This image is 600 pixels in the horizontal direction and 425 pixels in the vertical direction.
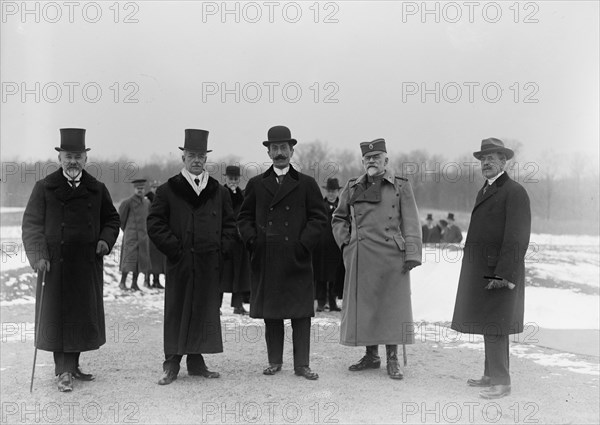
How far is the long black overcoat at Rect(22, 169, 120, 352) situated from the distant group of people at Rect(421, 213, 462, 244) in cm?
848

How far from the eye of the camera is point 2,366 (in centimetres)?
595

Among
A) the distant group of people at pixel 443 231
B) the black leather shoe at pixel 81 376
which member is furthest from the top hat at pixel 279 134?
the distant group of people at pixel 443 231

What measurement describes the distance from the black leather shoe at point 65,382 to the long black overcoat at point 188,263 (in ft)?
2.63

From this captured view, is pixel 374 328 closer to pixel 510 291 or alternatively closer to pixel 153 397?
pixel 510 291

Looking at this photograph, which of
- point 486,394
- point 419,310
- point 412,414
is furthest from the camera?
point 419,310

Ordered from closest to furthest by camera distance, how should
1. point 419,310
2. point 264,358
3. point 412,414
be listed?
point 412,414, point 264,358, point 419,310

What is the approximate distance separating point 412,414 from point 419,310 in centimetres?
498

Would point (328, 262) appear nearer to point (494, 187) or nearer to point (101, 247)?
point (494, 187)

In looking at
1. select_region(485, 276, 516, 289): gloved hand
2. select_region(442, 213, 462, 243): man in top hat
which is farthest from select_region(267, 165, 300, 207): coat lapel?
select_region(442, 213, 462, 243): man in top hat

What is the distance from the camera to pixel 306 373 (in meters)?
5.62

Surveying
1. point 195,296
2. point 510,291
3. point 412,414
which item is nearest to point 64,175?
point 195,296

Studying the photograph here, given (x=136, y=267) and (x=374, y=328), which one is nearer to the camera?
(x=374, y=328)

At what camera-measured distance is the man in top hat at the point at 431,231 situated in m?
13.8

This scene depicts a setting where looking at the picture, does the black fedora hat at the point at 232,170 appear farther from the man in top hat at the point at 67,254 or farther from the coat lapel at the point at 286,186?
the man in top hat at the point at 67,254
